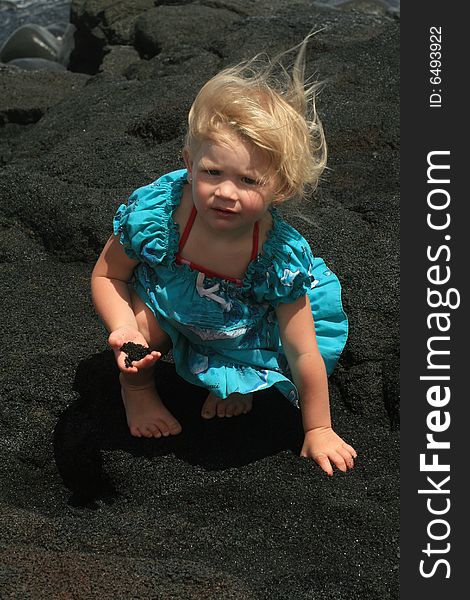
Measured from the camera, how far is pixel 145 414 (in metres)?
3.08

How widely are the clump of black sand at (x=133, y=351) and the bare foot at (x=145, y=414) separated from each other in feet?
0.73

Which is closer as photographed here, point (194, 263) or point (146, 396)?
point (194, 263)

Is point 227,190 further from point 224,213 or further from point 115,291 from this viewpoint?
point 115,291

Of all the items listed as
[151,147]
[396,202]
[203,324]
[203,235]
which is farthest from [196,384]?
[151,147]

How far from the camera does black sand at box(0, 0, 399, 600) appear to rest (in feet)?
8.36

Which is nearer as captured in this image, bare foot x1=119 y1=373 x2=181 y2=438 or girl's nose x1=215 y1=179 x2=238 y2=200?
girl's nose x1=215 y1=179 x2=238 y2=200

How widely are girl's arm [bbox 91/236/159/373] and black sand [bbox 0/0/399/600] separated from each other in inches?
13.0

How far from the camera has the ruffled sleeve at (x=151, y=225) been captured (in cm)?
295

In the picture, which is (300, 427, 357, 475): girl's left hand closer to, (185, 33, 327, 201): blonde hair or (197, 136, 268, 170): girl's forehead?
(185, 33, 327, 201): blonde hair

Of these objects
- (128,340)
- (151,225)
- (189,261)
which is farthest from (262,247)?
(128,340)

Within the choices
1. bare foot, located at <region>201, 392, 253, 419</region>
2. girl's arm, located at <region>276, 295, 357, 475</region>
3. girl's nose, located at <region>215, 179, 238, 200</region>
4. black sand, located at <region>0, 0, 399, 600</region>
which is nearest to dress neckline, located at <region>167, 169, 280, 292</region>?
Answer: girl's arm, located at <region>276, 295, 357, 475</region>

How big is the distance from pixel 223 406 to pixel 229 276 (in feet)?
1.44

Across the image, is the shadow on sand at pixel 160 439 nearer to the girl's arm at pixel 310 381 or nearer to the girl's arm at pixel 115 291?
the girl's arm at pixel 310 381

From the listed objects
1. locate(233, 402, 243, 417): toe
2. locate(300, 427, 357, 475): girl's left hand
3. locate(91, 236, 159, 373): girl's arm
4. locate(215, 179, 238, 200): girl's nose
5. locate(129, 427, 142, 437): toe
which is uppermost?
locate(215, 179, 238, 200): girl's nose
